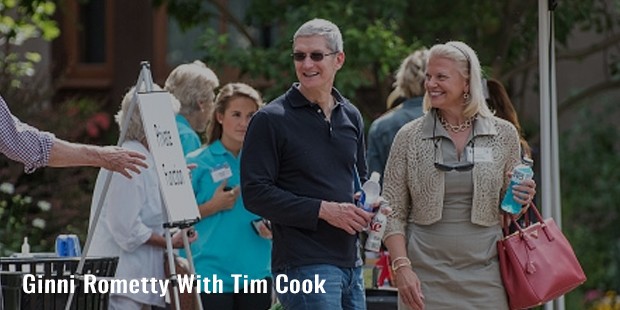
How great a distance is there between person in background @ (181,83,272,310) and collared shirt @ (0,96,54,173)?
194 cm

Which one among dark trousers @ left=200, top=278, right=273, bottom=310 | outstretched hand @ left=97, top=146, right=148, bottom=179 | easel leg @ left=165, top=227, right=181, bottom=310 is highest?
outstretched hand @ left=97, top=146, right=148, bottom=179

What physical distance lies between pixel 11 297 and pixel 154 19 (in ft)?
31.5

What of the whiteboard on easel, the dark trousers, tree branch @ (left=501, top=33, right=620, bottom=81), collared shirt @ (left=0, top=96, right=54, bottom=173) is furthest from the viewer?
tree branch @ (left=501, top=33, right=620, bottom=81)

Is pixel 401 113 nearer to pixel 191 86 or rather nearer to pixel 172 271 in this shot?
pixel 191 86

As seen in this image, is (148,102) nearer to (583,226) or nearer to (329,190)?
(329,190)

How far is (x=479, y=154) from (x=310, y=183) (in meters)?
0.78

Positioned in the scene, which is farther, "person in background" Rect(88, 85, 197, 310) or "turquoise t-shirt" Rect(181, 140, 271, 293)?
"turquoise t-shirt" Rect(181, 140, 271, 293)

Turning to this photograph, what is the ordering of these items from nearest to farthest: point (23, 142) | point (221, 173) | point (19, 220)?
point (23, 142) → point (221, 173) → point (19, 220)

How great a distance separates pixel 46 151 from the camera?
6.04 m

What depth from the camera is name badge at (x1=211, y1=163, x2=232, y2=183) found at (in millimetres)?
7984

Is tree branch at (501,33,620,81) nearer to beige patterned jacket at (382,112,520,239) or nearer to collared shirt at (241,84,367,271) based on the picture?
beige patterned jacket at (382,112,520,239)

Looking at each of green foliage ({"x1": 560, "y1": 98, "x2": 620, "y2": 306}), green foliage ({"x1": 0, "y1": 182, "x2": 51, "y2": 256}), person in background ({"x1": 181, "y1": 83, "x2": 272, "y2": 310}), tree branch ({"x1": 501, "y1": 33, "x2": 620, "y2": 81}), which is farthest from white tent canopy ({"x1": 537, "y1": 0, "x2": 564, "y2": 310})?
green foliage ({"x1": 560, "y1": 98, "x2": 620, "y2": 306})

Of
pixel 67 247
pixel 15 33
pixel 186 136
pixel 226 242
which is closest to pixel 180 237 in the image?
pixel 226 242

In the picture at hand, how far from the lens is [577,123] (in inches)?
584
